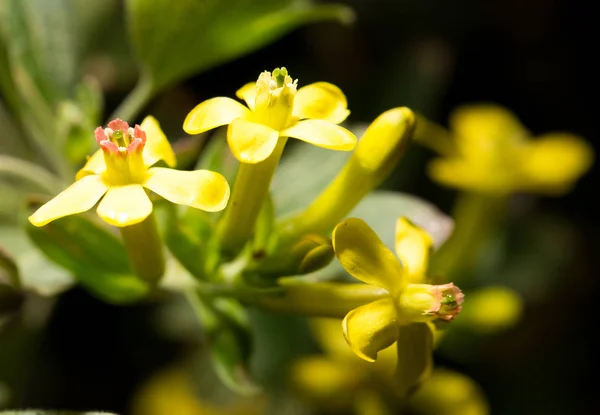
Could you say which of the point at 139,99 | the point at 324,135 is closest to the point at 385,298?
the point at 324,135

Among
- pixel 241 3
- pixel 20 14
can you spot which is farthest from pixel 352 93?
pixel 20 14

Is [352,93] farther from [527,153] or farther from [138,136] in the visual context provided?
[138,136]

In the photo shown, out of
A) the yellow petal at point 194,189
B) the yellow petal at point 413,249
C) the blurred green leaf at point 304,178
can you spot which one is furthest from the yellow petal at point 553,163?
the yellow petal at point 194,189

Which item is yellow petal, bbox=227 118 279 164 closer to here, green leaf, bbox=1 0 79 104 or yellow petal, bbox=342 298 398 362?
yellow petal, bbox=342 298 398 362

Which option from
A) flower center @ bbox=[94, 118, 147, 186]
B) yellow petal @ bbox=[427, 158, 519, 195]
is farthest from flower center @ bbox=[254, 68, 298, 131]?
yellow petal @ bbox=[427, 158, 519, 195]

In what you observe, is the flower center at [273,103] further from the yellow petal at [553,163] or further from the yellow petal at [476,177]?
the yellow petal at [553,163]

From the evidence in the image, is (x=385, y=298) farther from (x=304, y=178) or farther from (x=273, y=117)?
(x=304, y=178)

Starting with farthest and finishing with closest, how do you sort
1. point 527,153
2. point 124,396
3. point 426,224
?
point 124,396 → point 527,153 → point 426,224
